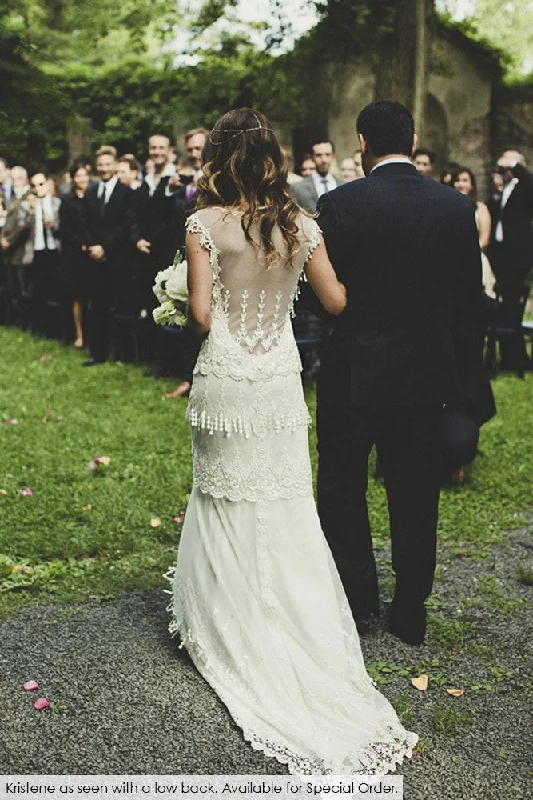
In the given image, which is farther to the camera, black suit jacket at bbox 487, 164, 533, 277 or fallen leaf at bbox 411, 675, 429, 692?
black suit jacket at bbox 487, 164, 533, 277

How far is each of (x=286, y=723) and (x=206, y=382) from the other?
4.47 feet

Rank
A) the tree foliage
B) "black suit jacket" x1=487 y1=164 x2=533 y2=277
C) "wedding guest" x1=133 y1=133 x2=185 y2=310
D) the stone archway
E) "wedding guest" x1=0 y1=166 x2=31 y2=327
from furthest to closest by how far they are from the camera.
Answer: the tree foliage < the stone archway < "wedding guest" x1=0 y1=166 x2=31 y2=327 < "black suit jacket" x1=487 y1=164 x2=533 y2=277 < "wedding guest" x1=133 y1=133 x2=185 y2=310

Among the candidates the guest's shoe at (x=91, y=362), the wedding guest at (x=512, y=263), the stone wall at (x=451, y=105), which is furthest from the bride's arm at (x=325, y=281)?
the stone wall at (x=451, y=105)

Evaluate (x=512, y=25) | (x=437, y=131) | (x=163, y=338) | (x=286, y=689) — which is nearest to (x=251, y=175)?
(x=286, y=689)

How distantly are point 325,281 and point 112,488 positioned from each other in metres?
3.23

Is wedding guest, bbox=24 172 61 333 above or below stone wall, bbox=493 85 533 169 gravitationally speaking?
below

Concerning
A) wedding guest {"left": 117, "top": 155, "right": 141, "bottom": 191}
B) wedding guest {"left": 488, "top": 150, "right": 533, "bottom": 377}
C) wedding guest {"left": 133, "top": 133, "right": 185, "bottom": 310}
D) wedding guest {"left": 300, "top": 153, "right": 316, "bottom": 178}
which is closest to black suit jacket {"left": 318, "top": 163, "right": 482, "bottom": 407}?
wedding guest {"left": 133, "top": 133, "right": 185, "bottom": 310}

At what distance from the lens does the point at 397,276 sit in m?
4.33

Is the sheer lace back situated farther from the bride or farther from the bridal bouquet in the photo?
the bridal bouquet

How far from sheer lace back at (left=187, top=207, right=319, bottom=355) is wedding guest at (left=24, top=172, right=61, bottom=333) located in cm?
1049

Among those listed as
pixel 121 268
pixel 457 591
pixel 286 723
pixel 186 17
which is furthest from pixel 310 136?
pixel 286 723

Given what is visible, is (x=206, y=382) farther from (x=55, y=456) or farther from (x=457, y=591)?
(x=55, y=456)

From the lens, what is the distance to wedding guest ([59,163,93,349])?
1280 centimetres

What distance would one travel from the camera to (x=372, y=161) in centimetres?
440
